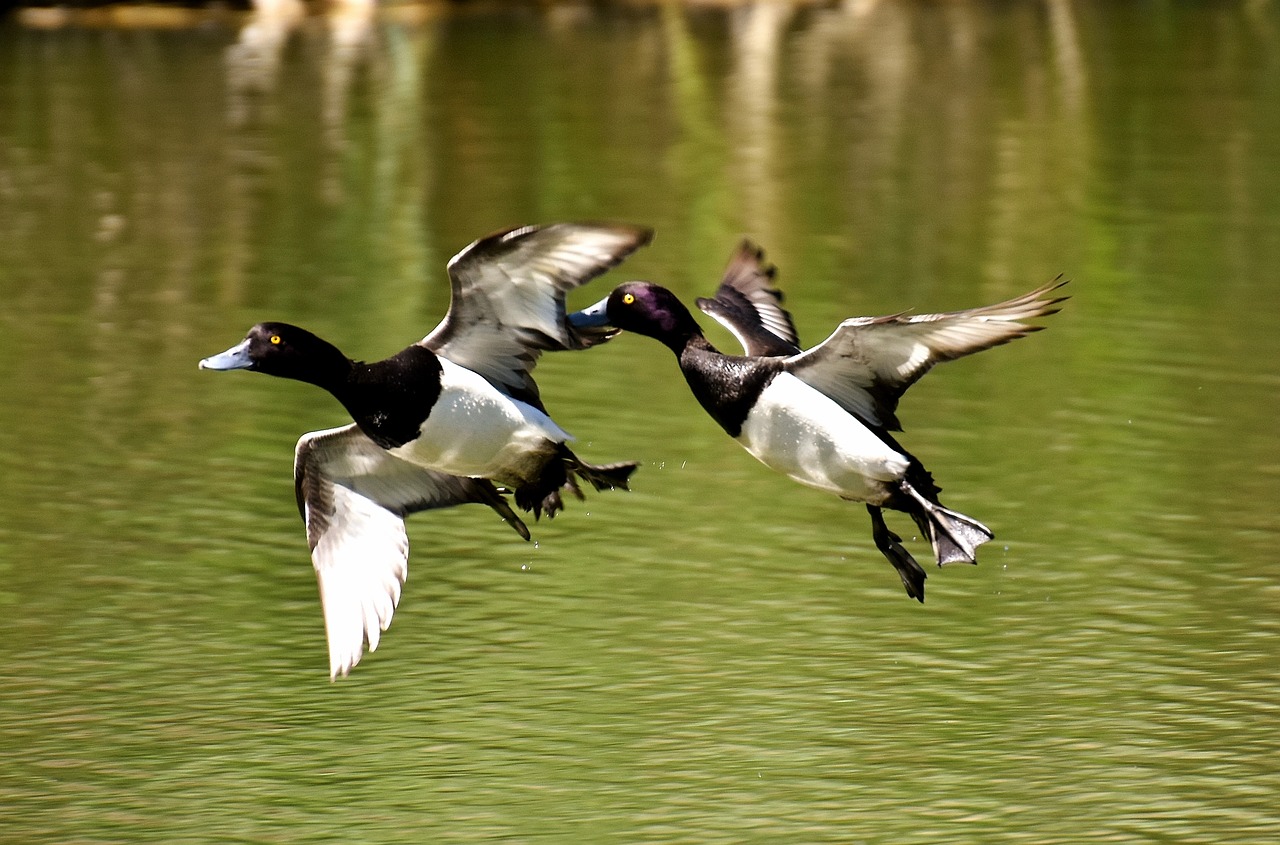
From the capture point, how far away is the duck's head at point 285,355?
10.3 meters

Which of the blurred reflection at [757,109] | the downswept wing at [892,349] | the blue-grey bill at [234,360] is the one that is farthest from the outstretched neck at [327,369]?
the blurred reflection at [757,109]

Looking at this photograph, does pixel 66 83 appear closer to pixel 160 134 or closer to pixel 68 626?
pixel 160 134

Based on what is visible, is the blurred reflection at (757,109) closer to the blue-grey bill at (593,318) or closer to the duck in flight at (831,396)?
the blue-grey bill at (593,318)

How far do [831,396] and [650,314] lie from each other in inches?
33.2

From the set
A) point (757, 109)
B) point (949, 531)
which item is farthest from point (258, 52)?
point (949, 531)

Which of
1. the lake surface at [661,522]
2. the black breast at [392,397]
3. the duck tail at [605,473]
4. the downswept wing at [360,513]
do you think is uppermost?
the black breast at [392,397]

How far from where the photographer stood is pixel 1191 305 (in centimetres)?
2144

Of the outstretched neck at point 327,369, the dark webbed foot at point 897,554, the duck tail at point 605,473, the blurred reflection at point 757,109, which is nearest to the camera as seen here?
the outstretched neck at point 327,369

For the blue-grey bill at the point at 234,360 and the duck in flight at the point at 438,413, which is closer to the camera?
the duck in flight at the point at 438,413

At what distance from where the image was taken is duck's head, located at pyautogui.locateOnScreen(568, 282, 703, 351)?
1053 centimetres

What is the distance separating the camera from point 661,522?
1536 cm

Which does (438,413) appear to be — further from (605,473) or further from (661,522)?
(661,522)

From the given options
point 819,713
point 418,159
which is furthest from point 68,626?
point 418,159

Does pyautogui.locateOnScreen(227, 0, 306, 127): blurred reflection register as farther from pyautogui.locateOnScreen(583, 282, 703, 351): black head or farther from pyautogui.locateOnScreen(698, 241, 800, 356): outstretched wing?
pyautogui.locateOnScreen(583, 282, 703, 351): black head
